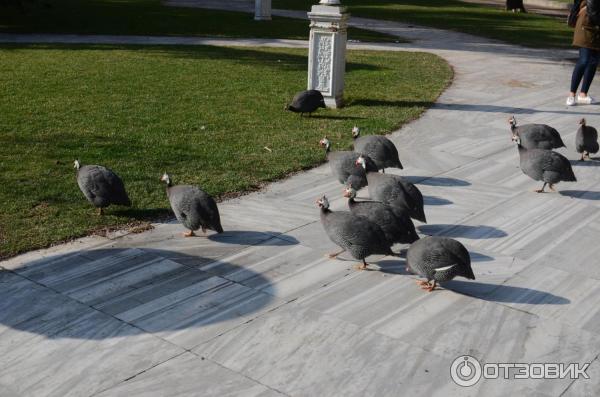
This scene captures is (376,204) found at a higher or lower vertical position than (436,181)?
higher

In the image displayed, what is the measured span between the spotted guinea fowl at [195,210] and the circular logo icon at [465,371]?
2.70 metres

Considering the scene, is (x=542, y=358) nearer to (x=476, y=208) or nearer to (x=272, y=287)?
(x=272, y=287)

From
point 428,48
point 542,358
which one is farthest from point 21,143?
point 428,48

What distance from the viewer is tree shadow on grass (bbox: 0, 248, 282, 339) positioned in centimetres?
541

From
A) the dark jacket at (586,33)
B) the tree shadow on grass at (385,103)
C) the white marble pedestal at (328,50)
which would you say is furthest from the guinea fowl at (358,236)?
the dark jacket at (586,33)

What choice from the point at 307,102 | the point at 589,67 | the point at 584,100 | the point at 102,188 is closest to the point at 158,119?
the point at 307,102

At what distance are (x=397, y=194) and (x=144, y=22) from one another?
18206 mm

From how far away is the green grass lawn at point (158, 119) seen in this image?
795cm

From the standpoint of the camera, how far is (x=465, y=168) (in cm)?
948

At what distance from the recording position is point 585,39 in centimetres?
1255

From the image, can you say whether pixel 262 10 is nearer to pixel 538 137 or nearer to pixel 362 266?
pixel 538 137

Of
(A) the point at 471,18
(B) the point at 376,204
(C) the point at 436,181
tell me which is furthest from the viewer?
(A) the point at 471,18

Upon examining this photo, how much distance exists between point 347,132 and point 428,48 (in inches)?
379

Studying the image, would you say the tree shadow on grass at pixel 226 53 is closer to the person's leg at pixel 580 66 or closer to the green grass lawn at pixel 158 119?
the green grass lawn at pixel 158 119
